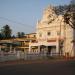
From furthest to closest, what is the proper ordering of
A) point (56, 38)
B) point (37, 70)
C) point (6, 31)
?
point (6, 31) < point (56, 38) < point (37, 70)

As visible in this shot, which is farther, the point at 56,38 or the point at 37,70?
the point at 56,38

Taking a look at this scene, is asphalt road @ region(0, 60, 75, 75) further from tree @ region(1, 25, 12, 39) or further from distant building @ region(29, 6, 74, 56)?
tree @ region(1, 25, 12, 39)

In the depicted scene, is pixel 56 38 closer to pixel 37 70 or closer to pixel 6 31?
pixel 37 70

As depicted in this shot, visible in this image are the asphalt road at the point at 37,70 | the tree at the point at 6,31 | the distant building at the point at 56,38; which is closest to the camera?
the asphalt road at the point at 37,70

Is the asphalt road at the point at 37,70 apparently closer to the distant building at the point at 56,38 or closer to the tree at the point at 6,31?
the distant building at the point at 56,38

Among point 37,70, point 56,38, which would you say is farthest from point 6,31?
point 37,70


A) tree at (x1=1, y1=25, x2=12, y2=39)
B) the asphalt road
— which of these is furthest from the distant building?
tree at (x1=1, y1=25, x2=12, y2=39)

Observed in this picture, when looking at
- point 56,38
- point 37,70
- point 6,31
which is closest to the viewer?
point 37,70

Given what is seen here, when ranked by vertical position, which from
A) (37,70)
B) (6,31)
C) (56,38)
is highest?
(6,31)

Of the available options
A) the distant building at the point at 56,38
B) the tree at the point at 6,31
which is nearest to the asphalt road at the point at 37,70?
the distant building at the point at 56,38

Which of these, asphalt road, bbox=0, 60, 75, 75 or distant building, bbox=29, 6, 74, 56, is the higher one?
distant building, bbox=29, 6, 74, 56

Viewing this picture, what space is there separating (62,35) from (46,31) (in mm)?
5188

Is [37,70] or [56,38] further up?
[56,38]

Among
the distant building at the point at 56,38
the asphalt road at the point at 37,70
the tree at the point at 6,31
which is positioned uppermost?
the tree at the point at 6,31
